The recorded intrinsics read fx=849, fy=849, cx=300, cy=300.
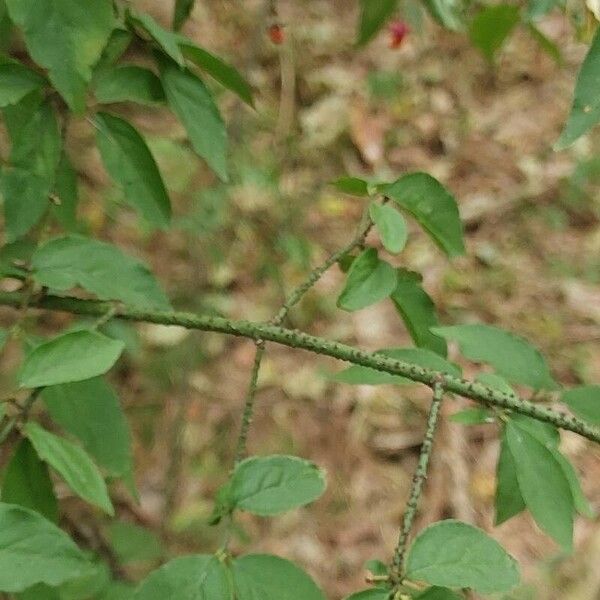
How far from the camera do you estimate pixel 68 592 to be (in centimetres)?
129

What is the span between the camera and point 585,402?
83cm

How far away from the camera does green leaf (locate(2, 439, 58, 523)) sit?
835mm

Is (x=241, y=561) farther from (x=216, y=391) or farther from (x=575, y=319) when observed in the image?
(x=575, y=319)

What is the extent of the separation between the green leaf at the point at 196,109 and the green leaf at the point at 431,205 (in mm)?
211

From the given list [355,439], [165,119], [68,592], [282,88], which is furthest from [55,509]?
[282,88]

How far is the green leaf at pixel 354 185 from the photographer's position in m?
0.88

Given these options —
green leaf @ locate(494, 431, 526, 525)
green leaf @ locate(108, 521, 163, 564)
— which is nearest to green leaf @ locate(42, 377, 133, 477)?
green leaf @ locate(494, 431, 526, 525)

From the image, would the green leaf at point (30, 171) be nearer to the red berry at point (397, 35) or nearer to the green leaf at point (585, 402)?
the green leaf at point (585, 402)

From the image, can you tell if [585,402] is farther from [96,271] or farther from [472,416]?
[96,271]

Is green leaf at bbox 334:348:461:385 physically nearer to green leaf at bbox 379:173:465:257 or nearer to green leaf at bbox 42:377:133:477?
green leaf at bbox 379:173:465:257

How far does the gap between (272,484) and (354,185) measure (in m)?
0.33

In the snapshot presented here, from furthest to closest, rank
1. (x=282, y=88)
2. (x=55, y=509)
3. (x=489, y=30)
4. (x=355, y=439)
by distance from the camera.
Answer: (x=282, y=88), (x=355, y=439), (x=489, y=30), (x=55, y=509)

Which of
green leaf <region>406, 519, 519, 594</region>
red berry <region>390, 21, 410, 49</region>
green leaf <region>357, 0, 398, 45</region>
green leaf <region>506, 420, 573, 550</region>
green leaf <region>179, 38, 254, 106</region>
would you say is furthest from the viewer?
red berry <region>390, 21, 410, 49</region>

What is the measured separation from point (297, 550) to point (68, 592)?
121 centimetres
